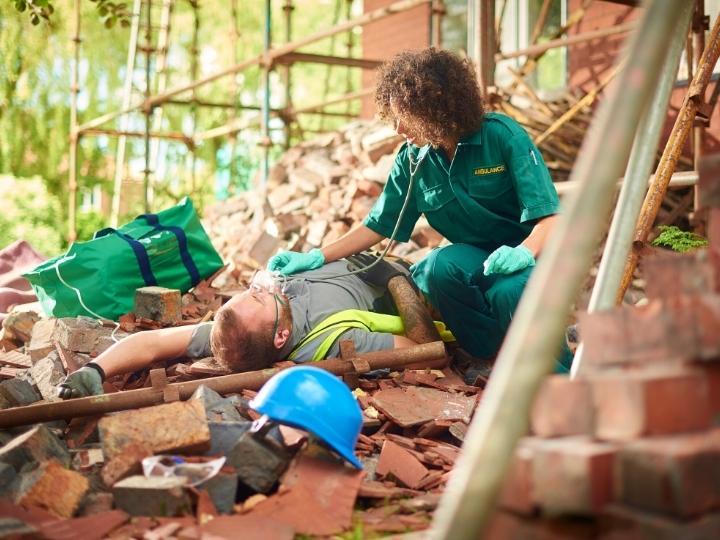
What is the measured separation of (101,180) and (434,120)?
47.1ft

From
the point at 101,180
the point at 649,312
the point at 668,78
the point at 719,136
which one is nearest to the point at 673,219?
the point at 719,136

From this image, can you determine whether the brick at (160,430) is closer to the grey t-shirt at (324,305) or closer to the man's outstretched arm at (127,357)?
the man's outstretched arm at (127,357)

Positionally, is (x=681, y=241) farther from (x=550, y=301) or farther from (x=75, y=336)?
(x=550, y=301)

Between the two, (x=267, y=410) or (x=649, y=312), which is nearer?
(x=649, y=312)

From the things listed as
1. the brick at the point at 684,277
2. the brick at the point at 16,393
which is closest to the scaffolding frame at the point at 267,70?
the brick at the point at 16,393

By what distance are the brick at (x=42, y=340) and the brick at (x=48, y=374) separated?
17cm

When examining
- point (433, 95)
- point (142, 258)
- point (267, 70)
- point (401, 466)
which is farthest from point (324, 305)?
point (267, 70)

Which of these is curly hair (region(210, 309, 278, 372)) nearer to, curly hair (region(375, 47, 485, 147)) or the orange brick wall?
curly hair (region(375, 47, 485, 147))

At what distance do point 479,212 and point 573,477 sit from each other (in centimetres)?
261

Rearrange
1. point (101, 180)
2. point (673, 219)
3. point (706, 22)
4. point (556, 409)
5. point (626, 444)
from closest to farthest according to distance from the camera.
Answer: point (626, 444)
point (556, 409)
point (706, 22)
point (673, 219)
point (101, 180)

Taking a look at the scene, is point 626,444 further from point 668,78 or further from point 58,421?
point 58,421

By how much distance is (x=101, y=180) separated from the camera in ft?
56.5

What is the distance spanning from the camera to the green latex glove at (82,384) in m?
3.54

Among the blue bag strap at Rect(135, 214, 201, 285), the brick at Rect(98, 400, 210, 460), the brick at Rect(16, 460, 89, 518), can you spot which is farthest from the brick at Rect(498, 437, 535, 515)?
the blue bag strap at Rect(135, 214, 201, 285)
